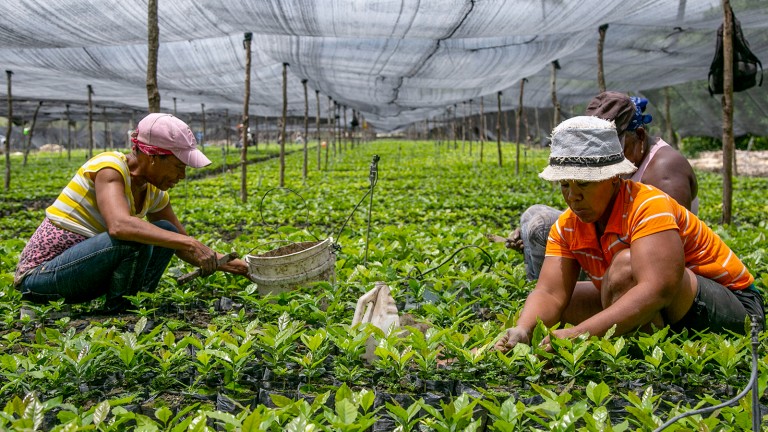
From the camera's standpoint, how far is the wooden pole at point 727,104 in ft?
20.0

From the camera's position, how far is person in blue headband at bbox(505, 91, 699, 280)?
3.09 m

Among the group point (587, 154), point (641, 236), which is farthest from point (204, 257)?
point (641, 236)

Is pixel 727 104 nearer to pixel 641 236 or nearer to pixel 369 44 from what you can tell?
pixel 641 236

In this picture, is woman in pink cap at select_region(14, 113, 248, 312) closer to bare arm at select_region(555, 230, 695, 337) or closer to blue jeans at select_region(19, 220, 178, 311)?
blue jeans at select_region(19, 220, 178, 311)

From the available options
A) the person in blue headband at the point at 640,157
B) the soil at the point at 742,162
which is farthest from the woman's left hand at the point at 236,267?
the soil at the point at 742,162

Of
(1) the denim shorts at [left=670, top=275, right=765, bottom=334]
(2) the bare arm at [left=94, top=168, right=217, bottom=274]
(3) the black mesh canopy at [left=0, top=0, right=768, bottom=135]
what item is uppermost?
(3) the black mesh canopy at [left=0, top=0, right=768, bottom=135]

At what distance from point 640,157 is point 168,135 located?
2.50m

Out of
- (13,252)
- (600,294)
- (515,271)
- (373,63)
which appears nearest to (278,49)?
(373,63)

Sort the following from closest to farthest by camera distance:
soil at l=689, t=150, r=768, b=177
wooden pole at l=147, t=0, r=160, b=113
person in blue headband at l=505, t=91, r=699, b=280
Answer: person in blue headband at l=505, t=91, r=699, b=280 < wooden pole at l=147, t=0, r=160, b=113 < soil at l=689, t=150, r=768, b=177

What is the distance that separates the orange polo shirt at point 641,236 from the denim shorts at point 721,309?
6 cm

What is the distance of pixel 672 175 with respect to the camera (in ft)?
10.4

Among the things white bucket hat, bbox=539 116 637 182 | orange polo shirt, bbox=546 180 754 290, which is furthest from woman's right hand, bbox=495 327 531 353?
white bucket hat, bbox=539 116 637 182

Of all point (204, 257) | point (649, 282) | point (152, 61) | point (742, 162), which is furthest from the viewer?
point (742, 162)

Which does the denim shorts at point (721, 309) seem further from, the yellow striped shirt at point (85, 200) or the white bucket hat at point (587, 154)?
the yellow striped shirt at point (85, 200)
